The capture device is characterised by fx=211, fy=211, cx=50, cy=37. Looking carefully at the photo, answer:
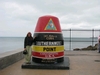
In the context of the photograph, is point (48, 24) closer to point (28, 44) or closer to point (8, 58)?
point (28, 44)

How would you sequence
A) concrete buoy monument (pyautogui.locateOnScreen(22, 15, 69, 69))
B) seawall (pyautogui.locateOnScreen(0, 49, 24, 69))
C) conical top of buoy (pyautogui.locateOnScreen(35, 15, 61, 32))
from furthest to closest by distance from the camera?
conical top of buoy (pyautogui.locateOnScreen(35, 15, 61, 32)) → concrete buoy monument (pyautogui.locateOnScreen(22, 15, 69, 69)) → seawall (pyautogui.locateOnScreen(0, 49, 24, 69))

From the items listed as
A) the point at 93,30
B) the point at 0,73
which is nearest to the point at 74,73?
the point at 0,73

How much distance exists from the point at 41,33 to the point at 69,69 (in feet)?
6.96

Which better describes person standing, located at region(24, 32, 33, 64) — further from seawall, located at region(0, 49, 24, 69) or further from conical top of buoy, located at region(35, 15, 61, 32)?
seawall, located at region(0, 49, 24, 69)

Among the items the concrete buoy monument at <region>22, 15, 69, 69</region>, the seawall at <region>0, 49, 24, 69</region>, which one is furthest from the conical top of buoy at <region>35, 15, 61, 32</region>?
the seawall at <region>0, 49, 24, 69</region>

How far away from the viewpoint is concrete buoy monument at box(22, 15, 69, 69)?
9672 millimetres

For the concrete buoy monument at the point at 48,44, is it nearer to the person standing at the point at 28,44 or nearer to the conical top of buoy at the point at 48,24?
the conical top of buoy at the point at 48,24

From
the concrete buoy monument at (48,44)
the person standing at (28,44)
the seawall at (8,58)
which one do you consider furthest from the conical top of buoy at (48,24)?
the seawall at (8,58)

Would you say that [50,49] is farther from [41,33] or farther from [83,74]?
[83,74]

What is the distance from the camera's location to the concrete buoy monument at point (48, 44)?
31.7ft

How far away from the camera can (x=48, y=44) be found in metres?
9.67

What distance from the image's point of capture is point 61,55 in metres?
10.2

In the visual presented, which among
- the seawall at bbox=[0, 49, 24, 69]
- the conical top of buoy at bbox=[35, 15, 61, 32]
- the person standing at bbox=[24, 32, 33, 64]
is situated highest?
the conical top of buoy at bbox=[35, 15, 61, 32]

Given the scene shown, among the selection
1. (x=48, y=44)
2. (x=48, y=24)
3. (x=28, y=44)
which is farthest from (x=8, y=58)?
(x=48, y=24)
